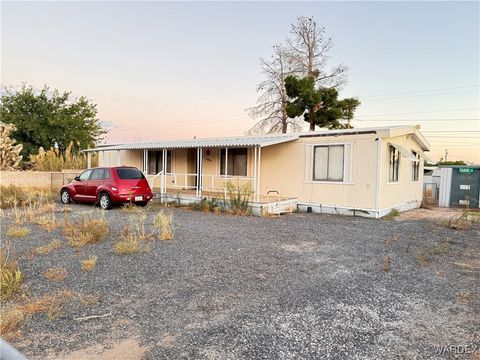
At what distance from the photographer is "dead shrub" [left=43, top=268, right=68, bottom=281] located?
4.69 metres

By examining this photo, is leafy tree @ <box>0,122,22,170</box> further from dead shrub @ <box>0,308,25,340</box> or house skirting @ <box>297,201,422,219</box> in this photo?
dead shrub @ <box>0,308,25,340</box>

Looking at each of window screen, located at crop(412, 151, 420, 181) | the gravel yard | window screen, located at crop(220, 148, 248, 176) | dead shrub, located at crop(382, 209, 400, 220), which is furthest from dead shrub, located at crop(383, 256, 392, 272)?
window screen, located at crop(412, 151, 420, 181)

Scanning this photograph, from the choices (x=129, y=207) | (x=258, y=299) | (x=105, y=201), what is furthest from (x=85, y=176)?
(x=258, y=299)

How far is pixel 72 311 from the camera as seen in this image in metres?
3.71

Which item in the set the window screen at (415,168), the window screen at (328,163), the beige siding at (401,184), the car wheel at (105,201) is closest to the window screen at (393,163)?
the beige siding at (401,184)

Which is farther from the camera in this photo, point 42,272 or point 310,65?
point 310,65

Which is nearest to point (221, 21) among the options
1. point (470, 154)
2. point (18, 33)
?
point (18, 33)

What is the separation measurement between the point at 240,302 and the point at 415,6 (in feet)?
46.8

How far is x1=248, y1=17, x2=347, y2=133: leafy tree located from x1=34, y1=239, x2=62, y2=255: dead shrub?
23.5 m

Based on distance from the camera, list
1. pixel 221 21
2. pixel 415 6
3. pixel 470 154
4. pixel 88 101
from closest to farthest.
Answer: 1. pixel 415 6
2. pixel 221 21
3. pixel 88 101
4. pixel 470 154

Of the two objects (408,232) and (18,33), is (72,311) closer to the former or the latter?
(408,232)

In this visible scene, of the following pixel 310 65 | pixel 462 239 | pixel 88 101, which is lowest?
pixel 462 239

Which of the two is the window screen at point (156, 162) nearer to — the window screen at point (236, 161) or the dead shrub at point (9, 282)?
the window screen at point (236, 161)

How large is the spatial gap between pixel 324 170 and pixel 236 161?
13.5ft
